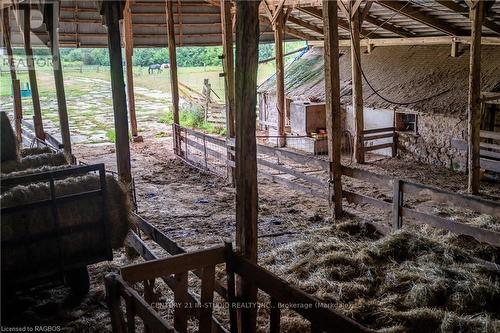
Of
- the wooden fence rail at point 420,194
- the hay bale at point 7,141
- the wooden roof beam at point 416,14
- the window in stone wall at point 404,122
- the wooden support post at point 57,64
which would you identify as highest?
the wooden roof beam at point 416,14

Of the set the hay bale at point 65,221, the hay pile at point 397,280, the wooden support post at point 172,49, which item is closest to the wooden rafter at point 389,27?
the wooden support post at point 172,49

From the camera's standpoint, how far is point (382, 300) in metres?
4.95

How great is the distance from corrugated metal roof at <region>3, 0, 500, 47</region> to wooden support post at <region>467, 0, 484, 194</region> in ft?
8.76

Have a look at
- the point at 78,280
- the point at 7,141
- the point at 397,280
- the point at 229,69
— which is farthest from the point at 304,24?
the point at 78,280

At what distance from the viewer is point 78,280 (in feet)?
17.8

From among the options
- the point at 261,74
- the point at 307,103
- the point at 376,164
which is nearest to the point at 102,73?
the point at 261,74

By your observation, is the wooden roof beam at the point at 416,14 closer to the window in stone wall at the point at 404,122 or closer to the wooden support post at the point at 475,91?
the window in stone wall at the point at 404,122

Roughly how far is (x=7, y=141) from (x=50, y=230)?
2207 millimetres

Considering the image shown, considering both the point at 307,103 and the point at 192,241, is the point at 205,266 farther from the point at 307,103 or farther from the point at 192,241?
the point at 307,103

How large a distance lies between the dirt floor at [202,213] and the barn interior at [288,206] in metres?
0.04

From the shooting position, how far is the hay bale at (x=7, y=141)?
6238 millimetres

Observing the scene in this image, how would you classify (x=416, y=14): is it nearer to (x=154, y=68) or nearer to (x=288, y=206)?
(x=288, y=206)

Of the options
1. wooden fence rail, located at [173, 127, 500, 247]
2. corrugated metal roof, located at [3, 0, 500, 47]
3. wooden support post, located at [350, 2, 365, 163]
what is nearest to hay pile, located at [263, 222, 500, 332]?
wooden fence rail, located at [173, 127, 500, 247]

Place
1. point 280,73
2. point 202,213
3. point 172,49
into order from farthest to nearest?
1. point 280,73
2. point 172,49
3. point 202,213
